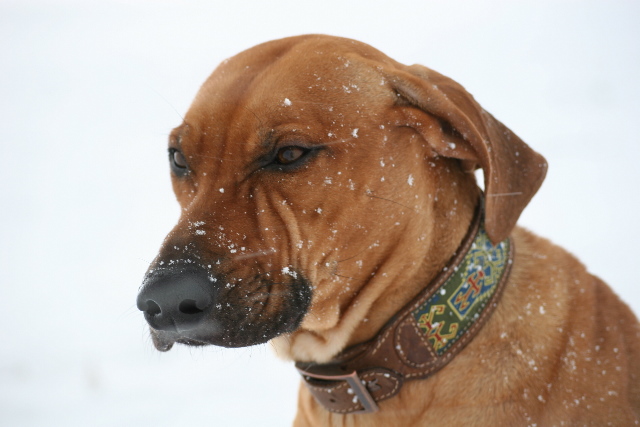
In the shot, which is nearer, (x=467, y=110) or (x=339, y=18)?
(x=467, y=110)

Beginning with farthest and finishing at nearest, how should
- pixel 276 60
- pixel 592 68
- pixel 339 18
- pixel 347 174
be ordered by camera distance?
pixel 339 18, pixel 592 68, pixel 276 60, pixel 347 174

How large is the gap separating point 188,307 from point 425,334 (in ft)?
3.23

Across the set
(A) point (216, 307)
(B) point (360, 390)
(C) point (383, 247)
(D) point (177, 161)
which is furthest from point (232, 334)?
(D) point (177, 161)

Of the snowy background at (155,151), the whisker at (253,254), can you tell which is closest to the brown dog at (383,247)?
the whisker at (253,254)

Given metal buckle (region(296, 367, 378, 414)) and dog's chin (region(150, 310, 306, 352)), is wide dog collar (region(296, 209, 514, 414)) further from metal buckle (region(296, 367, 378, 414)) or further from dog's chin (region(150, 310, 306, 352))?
dog's chin (region(150, 310, 306, 352))

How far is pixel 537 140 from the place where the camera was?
376 inches

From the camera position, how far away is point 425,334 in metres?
2.51

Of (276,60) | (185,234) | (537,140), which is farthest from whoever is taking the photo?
(537,140)

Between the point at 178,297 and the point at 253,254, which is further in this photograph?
the point at 253,254

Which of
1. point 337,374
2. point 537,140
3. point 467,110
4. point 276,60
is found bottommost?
point 537,140

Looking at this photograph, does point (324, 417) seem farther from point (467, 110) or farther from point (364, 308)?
point (467, 110)

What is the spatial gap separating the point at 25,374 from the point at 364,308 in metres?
4.20

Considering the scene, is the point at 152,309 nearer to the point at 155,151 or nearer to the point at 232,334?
the point at 232,334

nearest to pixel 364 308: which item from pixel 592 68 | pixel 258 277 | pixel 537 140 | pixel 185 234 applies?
pixel 258 277
